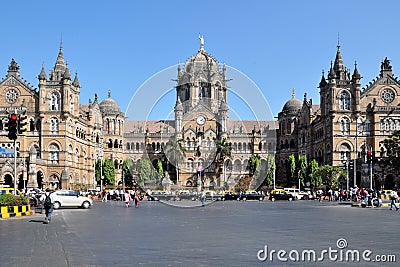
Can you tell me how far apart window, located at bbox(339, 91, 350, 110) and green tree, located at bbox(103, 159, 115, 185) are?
4591 centimetres

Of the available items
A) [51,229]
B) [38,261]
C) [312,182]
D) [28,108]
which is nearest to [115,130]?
[28,108]

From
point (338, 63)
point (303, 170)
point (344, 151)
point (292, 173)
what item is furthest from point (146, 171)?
point (338, 63)

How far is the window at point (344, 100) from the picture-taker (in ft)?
291

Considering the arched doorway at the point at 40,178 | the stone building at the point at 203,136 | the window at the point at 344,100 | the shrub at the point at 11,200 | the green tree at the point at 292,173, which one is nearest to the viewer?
the shrub at the point at 11,200

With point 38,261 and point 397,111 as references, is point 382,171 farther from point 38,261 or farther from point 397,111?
point 38,261

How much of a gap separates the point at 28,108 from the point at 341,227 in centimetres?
7265

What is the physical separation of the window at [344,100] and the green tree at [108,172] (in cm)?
4591

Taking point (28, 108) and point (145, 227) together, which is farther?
point (28, 108)

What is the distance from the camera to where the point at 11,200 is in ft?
114

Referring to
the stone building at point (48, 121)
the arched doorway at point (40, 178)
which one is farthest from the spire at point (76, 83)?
the arched doorway at point (40, 178)

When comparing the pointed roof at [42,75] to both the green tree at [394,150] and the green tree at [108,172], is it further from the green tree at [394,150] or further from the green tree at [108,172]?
the green tree at [394,150]

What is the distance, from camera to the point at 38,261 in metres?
14.5

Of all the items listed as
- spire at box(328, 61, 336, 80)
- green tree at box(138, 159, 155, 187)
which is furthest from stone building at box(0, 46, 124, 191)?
spire at box(328, 61, 336, 80)

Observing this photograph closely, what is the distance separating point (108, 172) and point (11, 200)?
241 ft
